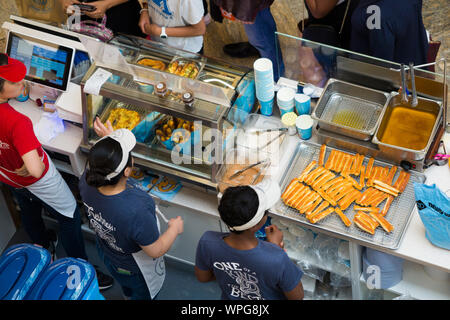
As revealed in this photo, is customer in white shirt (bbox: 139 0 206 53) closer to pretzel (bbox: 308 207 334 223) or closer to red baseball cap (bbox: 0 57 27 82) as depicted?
red baseball cap (bbox: 0 57 27 82)

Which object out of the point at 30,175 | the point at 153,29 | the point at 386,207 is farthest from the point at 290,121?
the point at 30,175

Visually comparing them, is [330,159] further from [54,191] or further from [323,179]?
[54,191]

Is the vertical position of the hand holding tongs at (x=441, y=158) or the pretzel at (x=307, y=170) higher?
the hand holding tongs at (x=441, y=158)

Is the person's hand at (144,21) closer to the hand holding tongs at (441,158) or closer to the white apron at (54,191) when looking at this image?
the white apron at (54,191)

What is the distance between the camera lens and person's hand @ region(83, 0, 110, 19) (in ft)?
13.6

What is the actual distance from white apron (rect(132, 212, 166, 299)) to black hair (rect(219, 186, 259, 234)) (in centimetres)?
77

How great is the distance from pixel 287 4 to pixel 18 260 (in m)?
4.02

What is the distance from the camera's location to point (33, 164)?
3.21 metres

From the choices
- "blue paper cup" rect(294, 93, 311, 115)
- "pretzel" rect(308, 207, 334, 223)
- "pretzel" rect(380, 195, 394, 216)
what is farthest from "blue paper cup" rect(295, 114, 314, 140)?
"pretzel" rect(380, 195, 394, 216)

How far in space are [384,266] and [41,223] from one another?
244cm

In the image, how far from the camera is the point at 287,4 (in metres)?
5.61

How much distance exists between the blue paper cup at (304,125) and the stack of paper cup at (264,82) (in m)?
0.23

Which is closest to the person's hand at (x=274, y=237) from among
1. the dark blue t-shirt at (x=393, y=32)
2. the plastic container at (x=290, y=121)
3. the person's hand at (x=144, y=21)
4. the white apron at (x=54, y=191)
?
the plastic container at (x=290, y=121)

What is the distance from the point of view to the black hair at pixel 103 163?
106 inches
